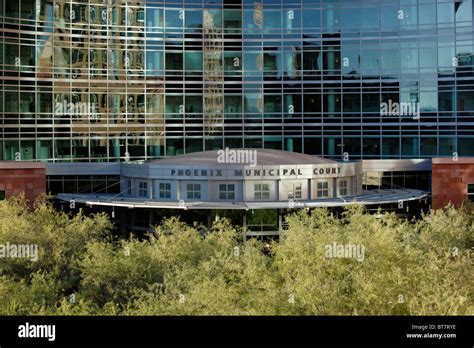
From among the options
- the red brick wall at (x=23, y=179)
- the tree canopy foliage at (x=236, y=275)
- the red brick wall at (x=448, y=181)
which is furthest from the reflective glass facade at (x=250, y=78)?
the tree canopy foliage at (x=236, y=275)

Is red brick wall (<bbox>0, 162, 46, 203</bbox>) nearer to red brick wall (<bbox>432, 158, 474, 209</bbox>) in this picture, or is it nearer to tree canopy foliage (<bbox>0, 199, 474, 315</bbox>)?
tree canopy foliage (<bbox>0, 199, 474, 315</bbox>)

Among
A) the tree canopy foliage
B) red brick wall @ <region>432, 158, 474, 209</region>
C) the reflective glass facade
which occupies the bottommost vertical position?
the tree canopy foliage

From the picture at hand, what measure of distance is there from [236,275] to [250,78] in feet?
126

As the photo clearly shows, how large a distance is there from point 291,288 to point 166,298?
13.7 ft

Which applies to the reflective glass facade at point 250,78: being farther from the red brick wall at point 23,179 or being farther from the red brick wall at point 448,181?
the red brick wall at point 23,179

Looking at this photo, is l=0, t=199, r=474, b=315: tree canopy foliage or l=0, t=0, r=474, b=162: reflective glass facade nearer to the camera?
l=0, t=199, r=474, b=315: tree canopy foliage

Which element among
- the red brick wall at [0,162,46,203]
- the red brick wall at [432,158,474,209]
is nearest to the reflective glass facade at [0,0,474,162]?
the red brick wall at [432,158,474,209]

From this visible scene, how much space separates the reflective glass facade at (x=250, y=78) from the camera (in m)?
64.1

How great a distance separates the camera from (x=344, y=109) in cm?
6762

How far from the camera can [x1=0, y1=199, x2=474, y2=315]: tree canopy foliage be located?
26203 mm

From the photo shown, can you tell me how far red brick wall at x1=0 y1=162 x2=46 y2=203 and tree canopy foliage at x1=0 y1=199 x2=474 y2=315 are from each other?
35.3ft

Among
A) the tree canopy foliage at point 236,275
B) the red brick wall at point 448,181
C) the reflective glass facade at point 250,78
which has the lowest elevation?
the tree canopy foliage at point 236,275

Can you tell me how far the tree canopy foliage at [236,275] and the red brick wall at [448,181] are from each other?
565 inches

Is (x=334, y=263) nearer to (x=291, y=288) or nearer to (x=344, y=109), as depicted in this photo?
(x=291, y=288)
